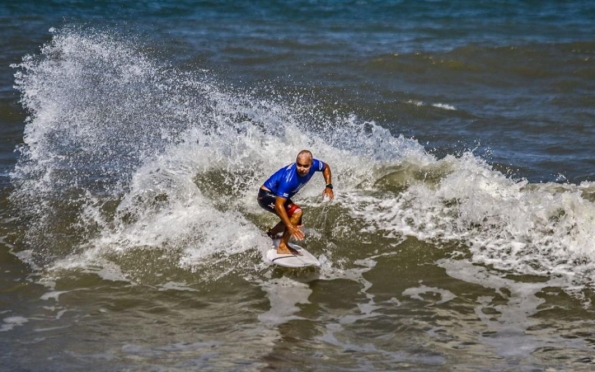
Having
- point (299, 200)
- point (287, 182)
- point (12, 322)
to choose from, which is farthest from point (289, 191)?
point (12, 322)

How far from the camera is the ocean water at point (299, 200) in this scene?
747 cm

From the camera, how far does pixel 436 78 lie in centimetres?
1730

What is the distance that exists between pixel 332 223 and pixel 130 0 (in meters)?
16.3

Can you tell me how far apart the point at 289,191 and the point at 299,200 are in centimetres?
209

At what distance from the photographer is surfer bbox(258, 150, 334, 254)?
891cm

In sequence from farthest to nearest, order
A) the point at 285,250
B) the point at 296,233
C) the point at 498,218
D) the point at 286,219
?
the point at 498,218, the point at 285,250, the point at 286,219, the point at 296,233

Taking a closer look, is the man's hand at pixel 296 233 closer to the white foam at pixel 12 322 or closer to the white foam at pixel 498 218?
the white foam at pixel 498 218

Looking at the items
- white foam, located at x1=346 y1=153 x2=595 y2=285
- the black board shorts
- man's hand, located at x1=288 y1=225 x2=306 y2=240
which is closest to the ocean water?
white foam, located at x1=346 y1=153 x2=595 y2=285

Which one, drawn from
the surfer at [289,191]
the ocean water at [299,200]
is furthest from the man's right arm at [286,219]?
the ocean water at [299,200]

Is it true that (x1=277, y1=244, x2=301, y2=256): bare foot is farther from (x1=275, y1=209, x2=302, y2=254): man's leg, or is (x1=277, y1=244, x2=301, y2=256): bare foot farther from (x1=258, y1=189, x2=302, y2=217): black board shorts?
(x1=258, y1=189, x2=302, y2=217): black board shorts

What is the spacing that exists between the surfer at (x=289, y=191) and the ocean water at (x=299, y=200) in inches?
17.0

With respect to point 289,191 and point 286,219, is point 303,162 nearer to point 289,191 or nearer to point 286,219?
point 289,191

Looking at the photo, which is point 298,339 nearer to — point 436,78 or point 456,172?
point 456,172

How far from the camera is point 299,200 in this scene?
11.1 metres
